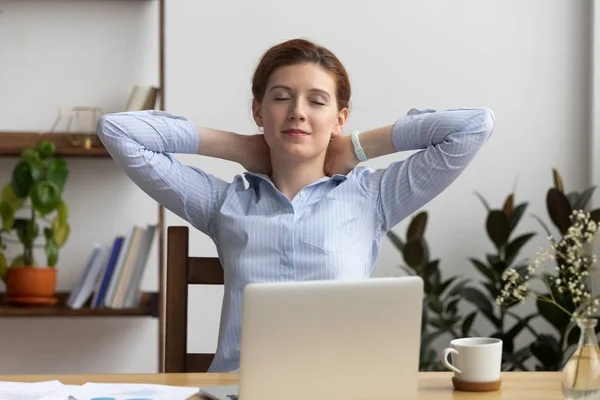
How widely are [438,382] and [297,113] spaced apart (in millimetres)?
591

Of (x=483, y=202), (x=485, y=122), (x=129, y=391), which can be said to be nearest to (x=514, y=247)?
(x=483, y=202)

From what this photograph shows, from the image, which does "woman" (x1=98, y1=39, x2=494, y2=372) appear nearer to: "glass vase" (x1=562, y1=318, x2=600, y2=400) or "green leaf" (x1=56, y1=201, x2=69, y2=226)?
"glass vase" (x1=562, y1=318, x2=600, y2=400)

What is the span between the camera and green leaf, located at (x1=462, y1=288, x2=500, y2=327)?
3.14 metres

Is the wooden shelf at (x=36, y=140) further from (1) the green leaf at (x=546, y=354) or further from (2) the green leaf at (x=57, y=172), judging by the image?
(1) the green leaf at (x=546, y=354)

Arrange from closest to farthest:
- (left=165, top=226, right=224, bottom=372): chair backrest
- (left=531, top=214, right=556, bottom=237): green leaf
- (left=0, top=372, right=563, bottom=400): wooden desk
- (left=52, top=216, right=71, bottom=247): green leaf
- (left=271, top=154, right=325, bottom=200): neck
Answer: (left=0, top=372, right=563, bottom=400): wooden desk → (left=165, top=226, right=224, bottom=372): chair backrest → (left=271, top=154, right=325, bottom=200): neck → (left=52, top=216, right=71, bottom=247): green leaf → (left=531, top=214, right=556, bottom=237): green leaf

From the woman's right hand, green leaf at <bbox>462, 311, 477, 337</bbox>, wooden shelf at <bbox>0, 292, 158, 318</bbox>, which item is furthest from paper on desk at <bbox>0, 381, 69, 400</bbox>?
green leaf at <bbox>462, 311, 477, 337</bbox>

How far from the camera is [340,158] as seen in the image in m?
1.96

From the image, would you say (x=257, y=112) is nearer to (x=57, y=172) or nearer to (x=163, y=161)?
(x=163, y=161)

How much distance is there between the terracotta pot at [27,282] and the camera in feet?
9.71

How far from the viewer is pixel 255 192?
1942 mm

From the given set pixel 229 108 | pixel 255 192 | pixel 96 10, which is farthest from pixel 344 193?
pixel 96 10

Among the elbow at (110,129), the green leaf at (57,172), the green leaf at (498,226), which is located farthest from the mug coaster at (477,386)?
the green leaf at (57,172)

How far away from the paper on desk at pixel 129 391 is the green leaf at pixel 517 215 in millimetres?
1956

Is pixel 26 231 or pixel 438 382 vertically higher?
pixel 26 231
